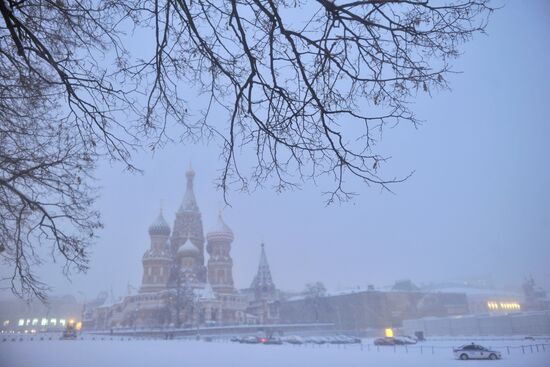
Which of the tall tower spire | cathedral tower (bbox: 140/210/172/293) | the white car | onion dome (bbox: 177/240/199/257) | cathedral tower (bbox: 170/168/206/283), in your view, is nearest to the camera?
the white car

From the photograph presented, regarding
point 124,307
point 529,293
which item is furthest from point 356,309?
point 124,307

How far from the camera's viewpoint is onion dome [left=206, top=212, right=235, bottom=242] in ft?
197

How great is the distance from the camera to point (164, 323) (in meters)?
50.0

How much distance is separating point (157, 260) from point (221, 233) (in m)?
9.98

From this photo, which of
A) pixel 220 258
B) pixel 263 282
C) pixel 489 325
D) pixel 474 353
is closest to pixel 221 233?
pixel 220 258

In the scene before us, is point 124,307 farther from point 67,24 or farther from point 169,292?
point 67,24

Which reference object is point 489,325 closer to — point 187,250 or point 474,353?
point 474,353

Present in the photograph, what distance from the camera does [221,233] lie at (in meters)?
60.2

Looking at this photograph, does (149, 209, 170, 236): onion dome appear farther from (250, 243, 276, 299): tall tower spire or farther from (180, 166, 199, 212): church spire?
(250, 243, 276, 299): tall tower spire

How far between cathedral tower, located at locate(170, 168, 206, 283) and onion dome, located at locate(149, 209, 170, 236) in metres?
3.19

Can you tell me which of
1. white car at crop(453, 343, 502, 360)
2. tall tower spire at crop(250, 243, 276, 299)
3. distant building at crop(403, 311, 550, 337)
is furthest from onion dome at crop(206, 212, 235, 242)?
white car at crop(453, 343, 502, 360)

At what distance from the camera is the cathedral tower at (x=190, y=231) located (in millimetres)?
59312

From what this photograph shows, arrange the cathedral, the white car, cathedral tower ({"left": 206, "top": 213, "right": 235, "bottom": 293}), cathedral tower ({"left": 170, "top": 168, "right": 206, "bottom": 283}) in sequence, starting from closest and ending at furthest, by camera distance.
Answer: the white car, the cathedral, cathedral tower ({"left": 206, "top": 213, "right": 235, "bottom": 293}), cathedral tower ({"left": 170, "top": 168, "right": 206, "bottom": 283})

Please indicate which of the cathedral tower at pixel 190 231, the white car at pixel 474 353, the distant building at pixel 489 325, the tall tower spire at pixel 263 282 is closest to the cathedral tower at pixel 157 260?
the cathedral tower at pixel 190 231
